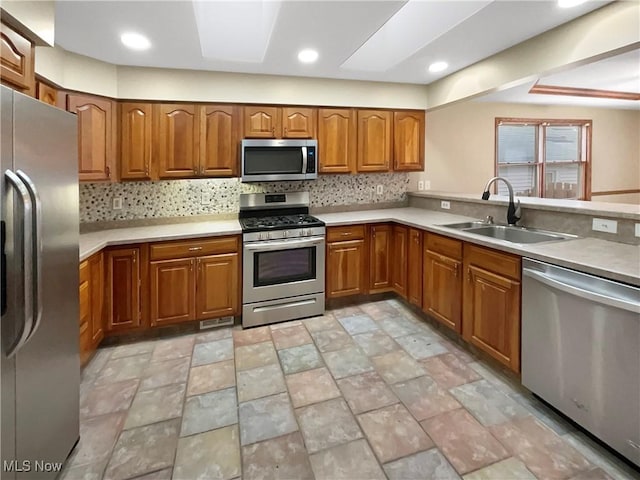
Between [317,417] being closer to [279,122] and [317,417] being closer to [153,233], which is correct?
[153,233]

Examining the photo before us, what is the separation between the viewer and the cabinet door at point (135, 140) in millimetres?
3145

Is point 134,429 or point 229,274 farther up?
point 229,274

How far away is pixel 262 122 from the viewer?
11.6 feet

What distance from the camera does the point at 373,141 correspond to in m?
3.96

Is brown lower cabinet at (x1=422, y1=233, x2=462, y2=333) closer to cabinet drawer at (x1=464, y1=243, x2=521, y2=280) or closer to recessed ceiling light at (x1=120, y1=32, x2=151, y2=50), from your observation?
cabinet drawer at (x1=464, y1=243, x2=521, y2=280)

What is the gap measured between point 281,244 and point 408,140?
1942 millimetres

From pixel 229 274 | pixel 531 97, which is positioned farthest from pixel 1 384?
pixel 531 97

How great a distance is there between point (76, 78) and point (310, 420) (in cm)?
301

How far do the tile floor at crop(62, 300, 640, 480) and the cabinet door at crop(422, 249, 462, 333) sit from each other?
232mm

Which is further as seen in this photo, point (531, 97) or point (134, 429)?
point (531, 97)

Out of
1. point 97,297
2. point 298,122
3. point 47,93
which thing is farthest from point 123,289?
point 298,122

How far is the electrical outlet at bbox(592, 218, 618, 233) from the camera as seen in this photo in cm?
228

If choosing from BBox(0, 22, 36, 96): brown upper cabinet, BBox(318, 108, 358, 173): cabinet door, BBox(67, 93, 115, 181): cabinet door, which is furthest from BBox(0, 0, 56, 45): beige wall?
BBox(318, 108, 358, 173): cabinet door

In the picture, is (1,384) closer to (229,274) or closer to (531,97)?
(229,274)
